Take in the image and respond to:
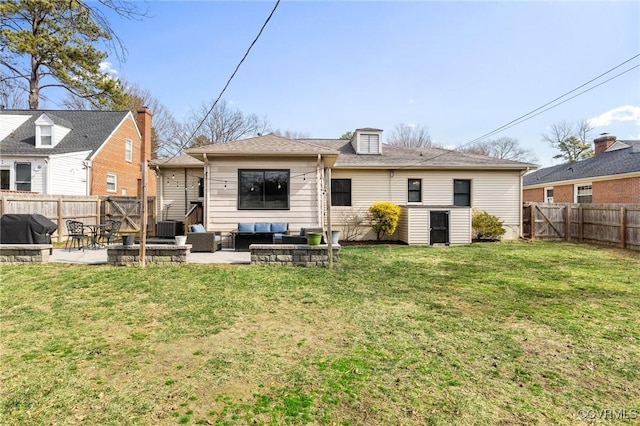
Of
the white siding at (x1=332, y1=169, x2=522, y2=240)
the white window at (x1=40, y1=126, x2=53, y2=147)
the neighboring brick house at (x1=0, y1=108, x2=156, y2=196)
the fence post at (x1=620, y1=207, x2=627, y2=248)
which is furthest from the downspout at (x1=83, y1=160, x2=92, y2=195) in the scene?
the fence post at (x1=620, y1=207, x2=627, y2=248)

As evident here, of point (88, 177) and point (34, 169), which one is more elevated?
point (34, 169)

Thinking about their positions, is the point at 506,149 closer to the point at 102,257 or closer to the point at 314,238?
the point at 314,238

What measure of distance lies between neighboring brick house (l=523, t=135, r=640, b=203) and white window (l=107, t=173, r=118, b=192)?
25.9 meters

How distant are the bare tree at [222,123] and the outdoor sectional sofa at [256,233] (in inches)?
796

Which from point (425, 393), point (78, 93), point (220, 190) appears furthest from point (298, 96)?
point (78, 93)

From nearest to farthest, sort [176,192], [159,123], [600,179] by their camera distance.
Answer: [176,192], [600,179], [159,123]

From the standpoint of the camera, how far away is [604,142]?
67.1ft

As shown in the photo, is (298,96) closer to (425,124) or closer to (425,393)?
(425,393)

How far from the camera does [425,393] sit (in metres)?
2.59

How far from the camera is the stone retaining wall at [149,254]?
7.26m

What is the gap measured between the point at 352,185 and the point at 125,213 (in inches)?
371

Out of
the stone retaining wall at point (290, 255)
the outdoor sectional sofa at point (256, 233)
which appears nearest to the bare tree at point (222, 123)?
the outdoor sectional sofa at point (256, 233)

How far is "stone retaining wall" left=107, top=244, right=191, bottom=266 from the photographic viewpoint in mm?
7262

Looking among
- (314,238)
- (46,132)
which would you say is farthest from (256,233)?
(46,132)
